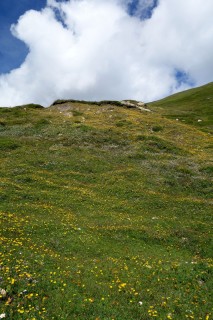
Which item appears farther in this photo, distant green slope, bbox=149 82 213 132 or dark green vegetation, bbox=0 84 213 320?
distant green slope, bbox=149 82 213 132

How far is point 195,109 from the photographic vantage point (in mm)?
143750

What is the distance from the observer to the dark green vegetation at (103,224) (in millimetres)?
16688

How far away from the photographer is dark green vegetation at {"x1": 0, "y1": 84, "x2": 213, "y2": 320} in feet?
54.7

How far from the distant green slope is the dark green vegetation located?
36.9 m

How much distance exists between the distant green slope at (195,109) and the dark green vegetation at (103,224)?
3695cm

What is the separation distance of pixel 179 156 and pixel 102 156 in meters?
14.5

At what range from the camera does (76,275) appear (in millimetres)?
19156

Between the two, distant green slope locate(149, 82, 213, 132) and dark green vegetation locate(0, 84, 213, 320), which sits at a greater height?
distant green slope locate(149, 82, 213, 132)

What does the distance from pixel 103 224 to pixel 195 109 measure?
123 meters

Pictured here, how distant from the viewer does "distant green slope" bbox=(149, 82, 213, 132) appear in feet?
358

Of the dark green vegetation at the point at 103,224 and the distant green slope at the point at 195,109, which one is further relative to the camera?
the distant green slope at the point at 195,109

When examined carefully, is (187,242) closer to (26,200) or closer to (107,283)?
(107,283)

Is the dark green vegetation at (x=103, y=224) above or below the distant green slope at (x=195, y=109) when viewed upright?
below

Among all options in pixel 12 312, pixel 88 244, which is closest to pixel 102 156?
pixel 88 244
